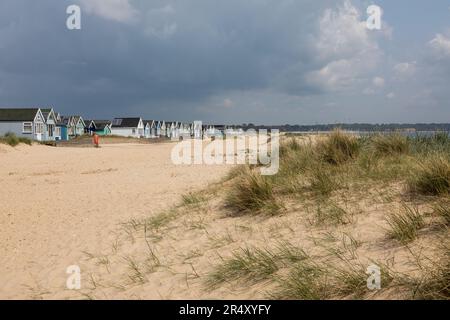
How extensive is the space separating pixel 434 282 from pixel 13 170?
19.6 metres

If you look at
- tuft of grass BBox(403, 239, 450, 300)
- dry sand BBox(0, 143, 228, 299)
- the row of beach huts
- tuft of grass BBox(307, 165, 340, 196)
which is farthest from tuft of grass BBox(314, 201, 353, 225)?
the row of beach huts

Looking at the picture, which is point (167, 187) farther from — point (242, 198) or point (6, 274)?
point (6, 274)

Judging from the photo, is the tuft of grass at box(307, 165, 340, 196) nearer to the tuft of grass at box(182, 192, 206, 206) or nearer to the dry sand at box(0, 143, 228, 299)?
the tuft of grass at box(182, 192, 206, 206)

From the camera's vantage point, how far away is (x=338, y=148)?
898 centimetres

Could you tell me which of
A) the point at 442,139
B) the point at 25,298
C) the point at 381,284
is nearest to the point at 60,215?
the point at 25,298

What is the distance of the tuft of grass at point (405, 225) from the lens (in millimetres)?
4321

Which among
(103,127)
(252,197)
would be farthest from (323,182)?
(103,127)

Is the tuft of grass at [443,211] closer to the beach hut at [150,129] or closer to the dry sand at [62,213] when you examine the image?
the dry sand at [62,213]

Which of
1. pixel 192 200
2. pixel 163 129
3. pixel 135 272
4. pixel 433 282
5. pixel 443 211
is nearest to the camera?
pixel 433 282

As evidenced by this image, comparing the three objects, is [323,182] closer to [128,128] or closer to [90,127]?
[90,127]

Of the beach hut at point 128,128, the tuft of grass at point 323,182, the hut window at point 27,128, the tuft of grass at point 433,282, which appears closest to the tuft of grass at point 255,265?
the tuft of grass at point 433,282

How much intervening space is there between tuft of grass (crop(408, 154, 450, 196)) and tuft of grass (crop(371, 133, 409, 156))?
3.09 meters

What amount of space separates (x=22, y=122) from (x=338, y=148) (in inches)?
2037
